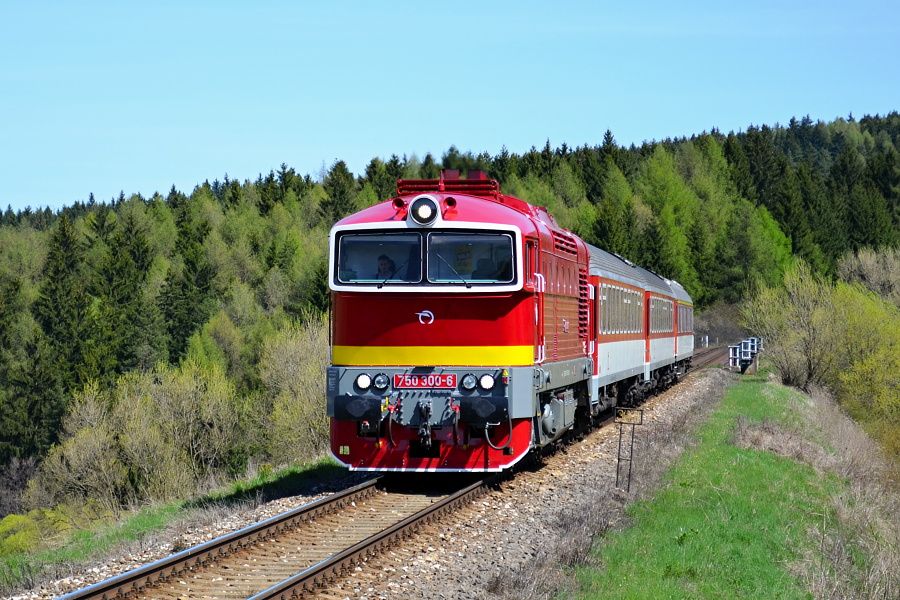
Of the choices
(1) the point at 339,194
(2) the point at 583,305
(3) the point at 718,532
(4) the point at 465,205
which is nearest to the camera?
(3) the point at 718,532

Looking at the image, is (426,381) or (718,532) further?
(426,381)

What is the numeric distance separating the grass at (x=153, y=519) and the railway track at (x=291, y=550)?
54.1 inches

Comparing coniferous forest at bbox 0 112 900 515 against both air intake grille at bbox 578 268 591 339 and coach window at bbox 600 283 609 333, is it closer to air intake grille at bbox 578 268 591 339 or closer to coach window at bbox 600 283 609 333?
coach window at bbox 600 283 609 333

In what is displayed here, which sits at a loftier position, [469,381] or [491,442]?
[469,381]

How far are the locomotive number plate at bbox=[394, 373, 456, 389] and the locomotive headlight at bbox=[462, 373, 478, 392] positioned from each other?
0.13 m

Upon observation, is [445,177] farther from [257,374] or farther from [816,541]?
[257,374]

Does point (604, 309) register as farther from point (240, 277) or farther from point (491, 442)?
point (240, 277)

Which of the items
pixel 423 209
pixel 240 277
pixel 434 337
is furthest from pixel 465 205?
pixel 240 277

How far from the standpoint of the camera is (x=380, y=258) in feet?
44.9

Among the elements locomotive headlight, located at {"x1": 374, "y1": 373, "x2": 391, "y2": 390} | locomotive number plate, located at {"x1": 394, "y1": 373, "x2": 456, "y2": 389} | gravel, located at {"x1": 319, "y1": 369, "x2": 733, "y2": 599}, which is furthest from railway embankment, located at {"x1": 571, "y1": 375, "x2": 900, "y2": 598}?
locomotive headlight, located at {"x1": 374, "y1": 373, "x2": 391, "y2": 390}

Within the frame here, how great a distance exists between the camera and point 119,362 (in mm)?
74688

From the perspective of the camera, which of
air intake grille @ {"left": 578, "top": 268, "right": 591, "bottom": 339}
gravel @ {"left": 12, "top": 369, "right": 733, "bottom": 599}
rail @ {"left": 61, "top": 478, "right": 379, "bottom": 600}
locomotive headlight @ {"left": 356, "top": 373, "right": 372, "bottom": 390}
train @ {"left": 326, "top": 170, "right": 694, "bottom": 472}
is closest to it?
rail @ {"left": 61, "top": 478, "right": 379, "bottom": 600}

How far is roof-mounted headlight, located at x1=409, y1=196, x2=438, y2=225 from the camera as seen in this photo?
13.4 m

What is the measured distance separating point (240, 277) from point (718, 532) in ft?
272
